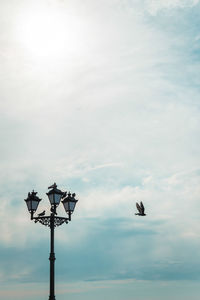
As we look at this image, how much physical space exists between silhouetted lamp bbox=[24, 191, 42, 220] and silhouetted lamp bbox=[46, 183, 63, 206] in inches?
25.5

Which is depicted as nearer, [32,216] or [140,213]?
[32,216]

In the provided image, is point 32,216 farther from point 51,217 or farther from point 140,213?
point 140,213

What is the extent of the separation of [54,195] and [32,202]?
1102 millimetres

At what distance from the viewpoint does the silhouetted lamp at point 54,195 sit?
19484 millimetres

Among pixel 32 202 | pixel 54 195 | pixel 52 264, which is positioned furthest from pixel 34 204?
pixel 52 264

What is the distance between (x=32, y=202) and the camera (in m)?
19.8

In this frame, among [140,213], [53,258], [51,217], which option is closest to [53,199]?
[51,217]

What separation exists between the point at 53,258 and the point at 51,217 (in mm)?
1722

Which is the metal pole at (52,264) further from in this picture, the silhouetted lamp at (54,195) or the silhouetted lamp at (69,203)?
the silhouetted lamp at (69,203)

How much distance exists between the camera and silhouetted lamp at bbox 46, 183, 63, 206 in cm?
1948

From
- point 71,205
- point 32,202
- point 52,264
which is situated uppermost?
point 32,202

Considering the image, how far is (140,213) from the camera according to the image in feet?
70.9

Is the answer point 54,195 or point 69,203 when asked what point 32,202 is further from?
point 69,203

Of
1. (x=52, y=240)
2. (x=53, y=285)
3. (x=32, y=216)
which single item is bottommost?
(x=53, y=285)
